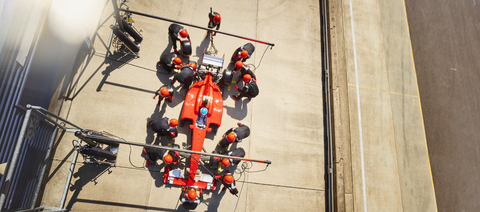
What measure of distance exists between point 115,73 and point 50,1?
3.76m

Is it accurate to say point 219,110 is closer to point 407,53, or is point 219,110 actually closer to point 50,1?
point 50,1

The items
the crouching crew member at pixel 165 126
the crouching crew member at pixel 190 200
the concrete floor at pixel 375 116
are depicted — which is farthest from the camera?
the concrete floor at pixel 375 116

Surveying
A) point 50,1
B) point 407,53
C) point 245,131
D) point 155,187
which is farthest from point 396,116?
point 50,1

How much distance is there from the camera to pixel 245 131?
30.3 ft

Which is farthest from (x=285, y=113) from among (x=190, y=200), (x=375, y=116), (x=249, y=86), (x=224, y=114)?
(x=190, y=200)

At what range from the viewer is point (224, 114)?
10.6m

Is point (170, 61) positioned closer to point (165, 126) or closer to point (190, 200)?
point (165, 126)

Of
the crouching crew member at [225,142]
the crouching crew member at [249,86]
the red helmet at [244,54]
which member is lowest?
the crouching crew member at [225,142]

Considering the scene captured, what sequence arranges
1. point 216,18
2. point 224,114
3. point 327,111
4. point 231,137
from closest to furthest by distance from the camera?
point 231,137 → point 216,18 → point 224,114 → point 327,111

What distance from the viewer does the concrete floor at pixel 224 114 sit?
912cm

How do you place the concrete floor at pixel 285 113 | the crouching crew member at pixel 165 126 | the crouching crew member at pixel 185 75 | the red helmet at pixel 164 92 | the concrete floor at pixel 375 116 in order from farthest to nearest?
1. the concrete floor at pixel 375 116
2. the concrete floor at pixel 285 113
3. the crouching crew member at pixel 185 75
4. the red helmet at pixel 164 92
5. the crouching crew member at pixel 165 126

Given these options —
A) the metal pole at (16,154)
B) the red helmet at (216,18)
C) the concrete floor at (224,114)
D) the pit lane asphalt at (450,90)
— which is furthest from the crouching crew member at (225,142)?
the pit lane asphalt at (450,90)

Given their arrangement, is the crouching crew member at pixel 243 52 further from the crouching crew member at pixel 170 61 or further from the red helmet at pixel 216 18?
the crouching crew member at pixel 170 61

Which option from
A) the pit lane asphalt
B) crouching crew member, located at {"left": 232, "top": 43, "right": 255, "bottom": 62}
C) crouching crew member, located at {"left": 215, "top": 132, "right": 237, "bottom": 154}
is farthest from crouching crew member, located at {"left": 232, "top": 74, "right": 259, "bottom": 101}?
the pit lane asphalt
